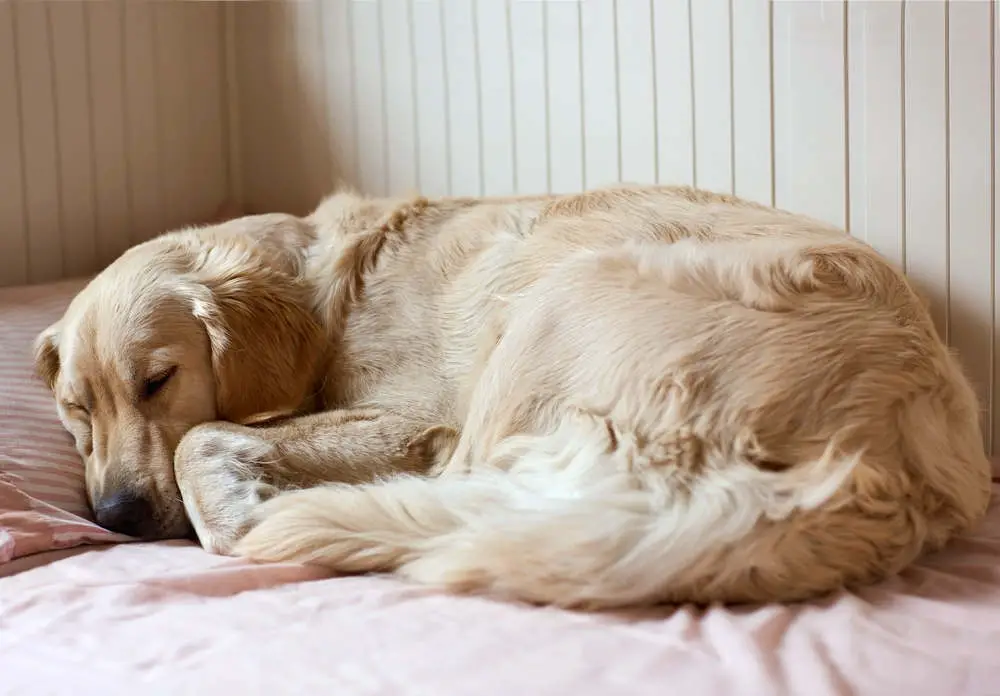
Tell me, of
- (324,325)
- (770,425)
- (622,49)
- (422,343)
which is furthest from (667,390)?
(622,49)

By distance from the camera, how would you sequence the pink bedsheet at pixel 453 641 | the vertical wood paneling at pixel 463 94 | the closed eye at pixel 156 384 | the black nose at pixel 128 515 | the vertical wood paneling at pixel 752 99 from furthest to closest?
the vertical wood paneling at pixel 463 94
the vertical wood paneling at pixel 752 99
the closed eye at pixel 156 384
the black nose at pixel 128 515
the pink bedsheet at pixel 453 641

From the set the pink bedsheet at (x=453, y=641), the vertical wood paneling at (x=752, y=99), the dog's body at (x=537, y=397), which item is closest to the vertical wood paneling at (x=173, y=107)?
the dog's body at (x=537, y=397)

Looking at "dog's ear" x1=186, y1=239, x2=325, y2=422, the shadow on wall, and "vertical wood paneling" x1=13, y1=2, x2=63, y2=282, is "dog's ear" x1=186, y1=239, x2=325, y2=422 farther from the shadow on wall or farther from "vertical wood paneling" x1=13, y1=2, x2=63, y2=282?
the shadow on wall

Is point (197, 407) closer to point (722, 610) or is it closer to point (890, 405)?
point (722, 610)

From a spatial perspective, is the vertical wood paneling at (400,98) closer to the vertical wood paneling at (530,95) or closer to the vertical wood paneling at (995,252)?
the vertical wood paneling at (530,95)

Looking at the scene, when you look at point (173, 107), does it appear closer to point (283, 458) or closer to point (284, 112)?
point (284, 112)

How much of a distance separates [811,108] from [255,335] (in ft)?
4.43

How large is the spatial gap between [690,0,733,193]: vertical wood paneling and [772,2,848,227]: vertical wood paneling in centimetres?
12

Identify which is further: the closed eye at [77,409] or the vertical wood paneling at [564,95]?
the vertical wood paneling at [564,95]

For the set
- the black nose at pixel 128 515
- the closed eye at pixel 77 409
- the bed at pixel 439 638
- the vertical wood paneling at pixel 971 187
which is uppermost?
the vertical wood paneling at pixel 971 187

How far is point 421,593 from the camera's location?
4.80 ft

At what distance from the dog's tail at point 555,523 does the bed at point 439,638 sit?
0.03m

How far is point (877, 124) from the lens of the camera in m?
2.39

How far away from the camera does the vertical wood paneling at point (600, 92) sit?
2729 mm
